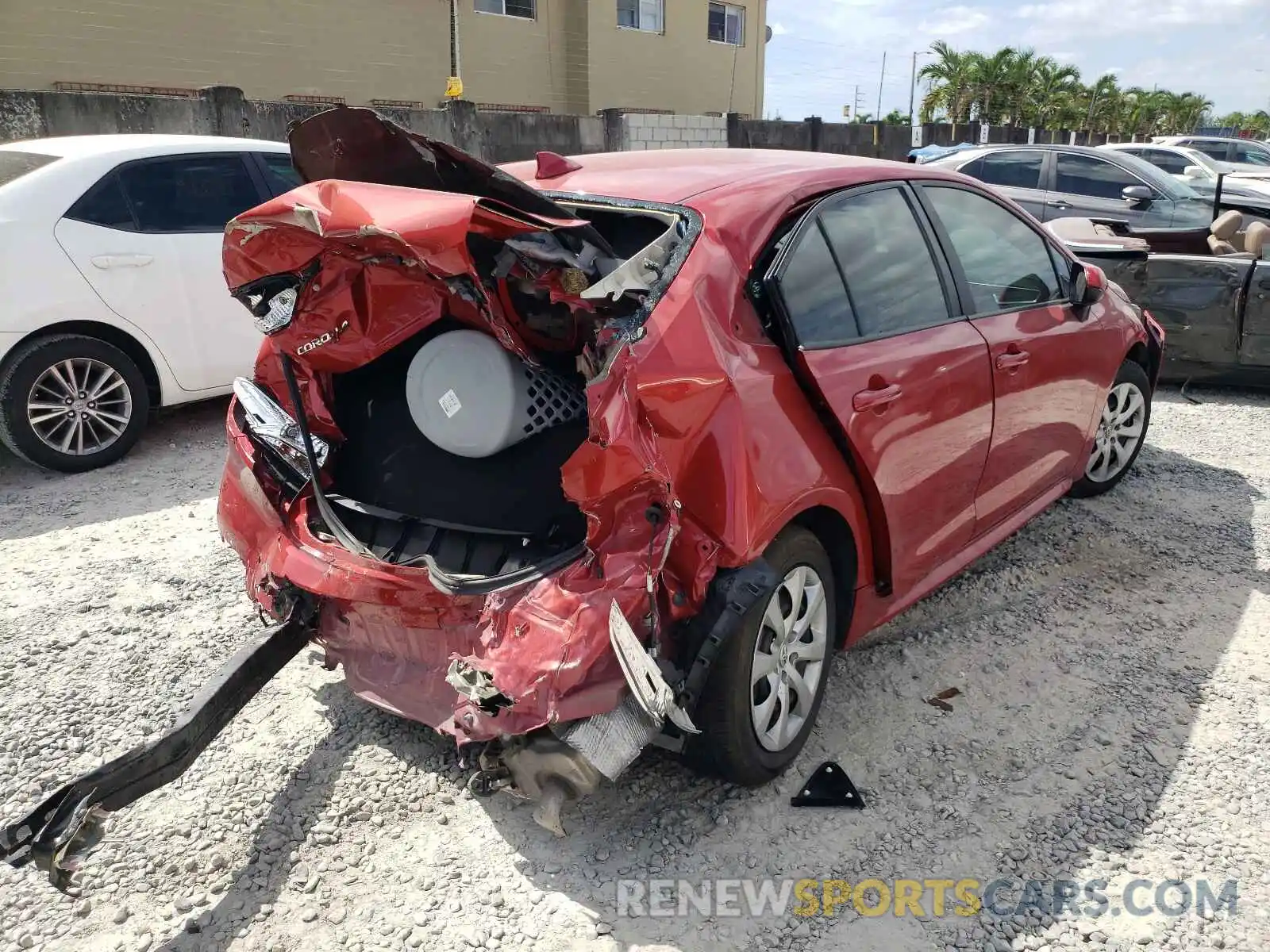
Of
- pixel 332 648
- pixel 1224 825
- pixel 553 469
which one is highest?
pixel 553 469

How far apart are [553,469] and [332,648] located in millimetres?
874

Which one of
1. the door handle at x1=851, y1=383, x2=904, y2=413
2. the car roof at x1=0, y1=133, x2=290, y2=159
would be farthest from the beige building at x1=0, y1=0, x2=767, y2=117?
the door handle at x1=851, y1=383, x2=904, y2=413

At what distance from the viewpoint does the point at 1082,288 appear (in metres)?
4.04

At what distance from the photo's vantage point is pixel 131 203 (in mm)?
5246

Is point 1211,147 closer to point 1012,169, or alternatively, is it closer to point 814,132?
point 814,132

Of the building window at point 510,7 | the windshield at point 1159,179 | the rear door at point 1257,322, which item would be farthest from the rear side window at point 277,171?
the building window at point 510,7

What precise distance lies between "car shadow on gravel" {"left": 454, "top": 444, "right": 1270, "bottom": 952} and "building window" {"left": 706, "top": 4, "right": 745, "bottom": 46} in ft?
80.8

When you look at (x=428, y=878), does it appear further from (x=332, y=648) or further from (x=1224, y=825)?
(x=1224, y=825)

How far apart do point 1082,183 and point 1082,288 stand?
6.61 meters

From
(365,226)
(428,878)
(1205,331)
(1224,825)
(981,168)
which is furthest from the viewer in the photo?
(981,168)

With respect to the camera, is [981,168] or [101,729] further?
[981,168]

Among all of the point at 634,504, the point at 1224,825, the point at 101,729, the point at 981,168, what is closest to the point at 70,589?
the point at 101,729

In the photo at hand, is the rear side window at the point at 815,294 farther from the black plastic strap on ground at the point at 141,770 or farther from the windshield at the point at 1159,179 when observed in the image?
the windshield at the point at 1159,179

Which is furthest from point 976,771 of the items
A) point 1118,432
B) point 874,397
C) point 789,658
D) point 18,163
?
point 18,163
